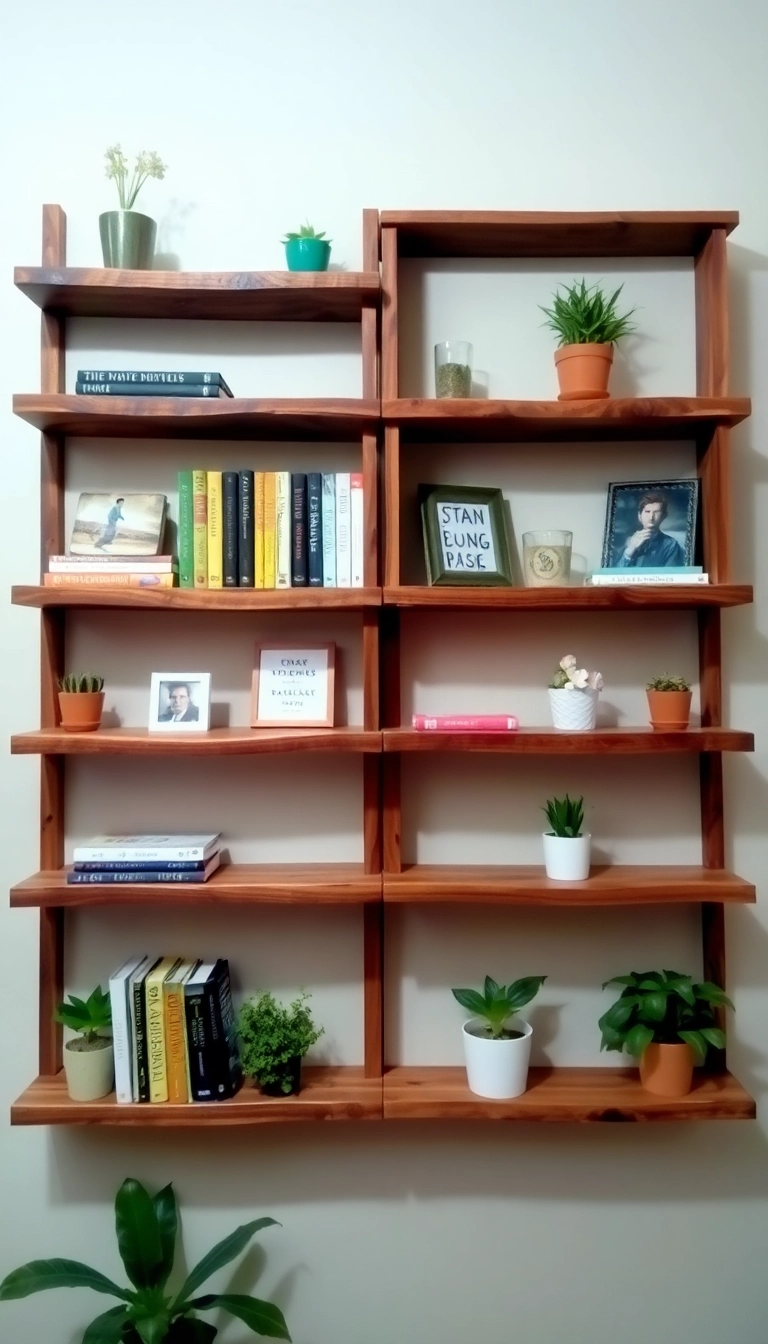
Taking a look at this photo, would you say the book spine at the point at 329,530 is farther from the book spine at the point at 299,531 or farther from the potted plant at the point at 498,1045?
the potted plant at the point at 498,1045

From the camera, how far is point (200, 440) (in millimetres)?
1653

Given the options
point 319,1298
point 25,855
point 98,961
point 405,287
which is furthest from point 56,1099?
point 405,287

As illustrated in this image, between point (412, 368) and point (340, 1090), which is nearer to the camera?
point (340, 1090)

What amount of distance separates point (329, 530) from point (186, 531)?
26 cm

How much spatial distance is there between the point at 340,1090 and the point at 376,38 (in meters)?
1.96

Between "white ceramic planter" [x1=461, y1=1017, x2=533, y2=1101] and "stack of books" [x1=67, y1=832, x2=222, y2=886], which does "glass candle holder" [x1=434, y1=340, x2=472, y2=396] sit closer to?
"stack of books" [x1=67, y1=832, x2=222, y2=886]

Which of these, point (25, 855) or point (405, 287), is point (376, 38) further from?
point (25, 855)

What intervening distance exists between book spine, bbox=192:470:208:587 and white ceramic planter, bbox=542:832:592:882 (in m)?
0.78

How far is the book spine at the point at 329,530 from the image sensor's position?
1.53m

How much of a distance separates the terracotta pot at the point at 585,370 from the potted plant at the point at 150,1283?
62.4 inches

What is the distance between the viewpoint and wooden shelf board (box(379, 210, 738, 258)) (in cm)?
151

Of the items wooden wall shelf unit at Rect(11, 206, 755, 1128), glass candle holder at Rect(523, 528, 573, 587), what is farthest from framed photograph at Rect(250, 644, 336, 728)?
glass candle holder at Rect(523, 528, 573, 587)

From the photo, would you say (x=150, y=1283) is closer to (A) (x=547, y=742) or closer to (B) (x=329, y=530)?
(A) (x=547, y=742)

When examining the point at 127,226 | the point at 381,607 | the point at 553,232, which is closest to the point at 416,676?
the point at 381,607
